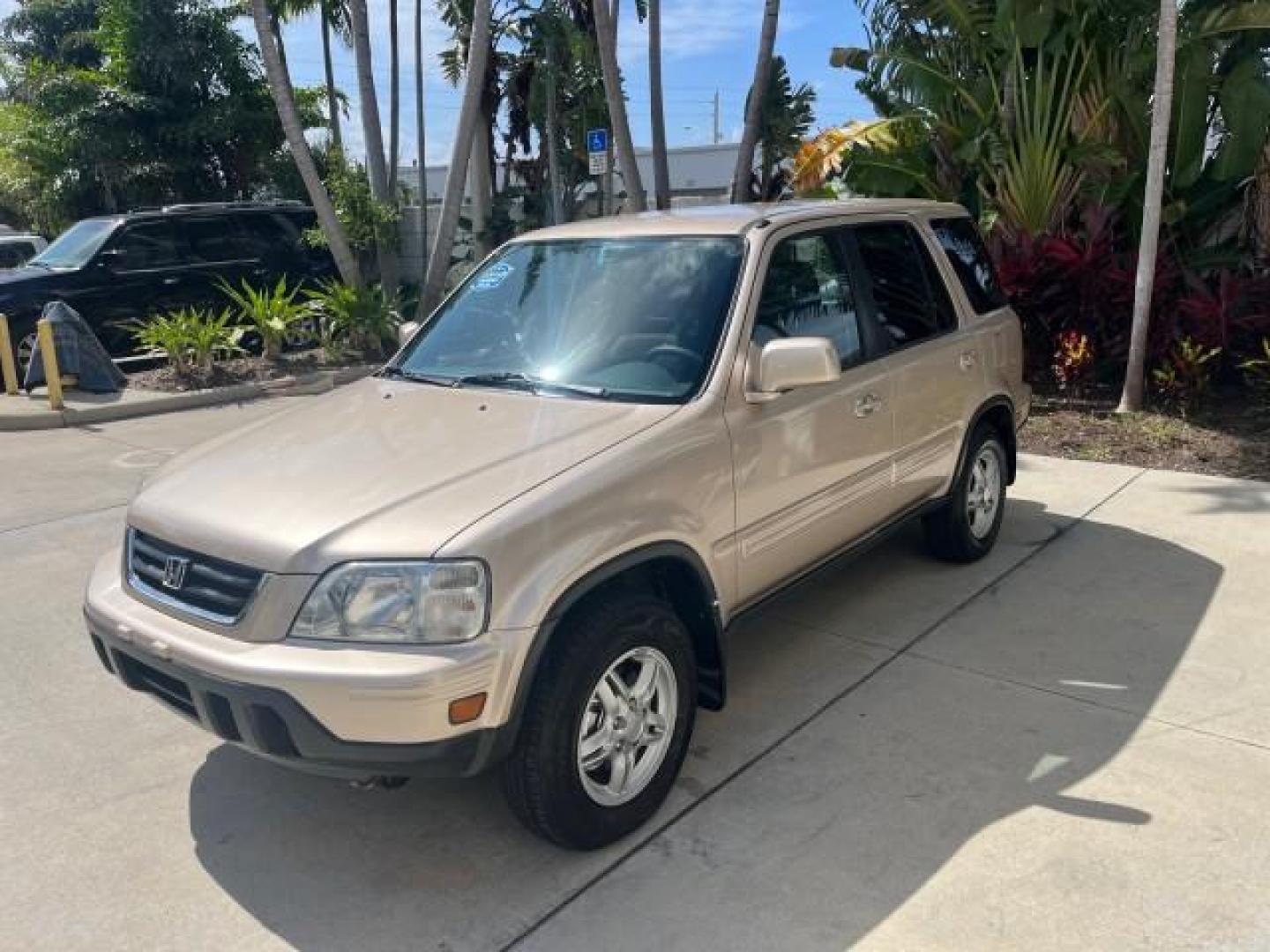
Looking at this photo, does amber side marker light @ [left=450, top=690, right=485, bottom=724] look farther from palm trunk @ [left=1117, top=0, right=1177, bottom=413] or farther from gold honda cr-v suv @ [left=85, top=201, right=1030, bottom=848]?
palm trunk @ [left=1117, top=0, right=1177, bottom=413]

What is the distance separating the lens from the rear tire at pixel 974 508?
516 centimetres

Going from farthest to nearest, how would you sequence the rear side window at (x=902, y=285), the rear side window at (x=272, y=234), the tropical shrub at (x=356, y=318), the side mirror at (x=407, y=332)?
the rear side window at (x=272, y=234), the tropical shrub at (x=356, y=318), the side mirror at (x=407, y=332), the rear side window at (x=902, y=285)

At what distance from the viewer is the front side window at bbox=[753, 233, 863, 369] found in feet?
12.7

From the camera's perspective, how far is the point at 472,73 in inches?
476

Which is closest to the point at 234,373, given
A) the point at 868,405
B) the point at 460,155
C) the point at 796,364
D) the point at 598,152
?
the point at 460,155

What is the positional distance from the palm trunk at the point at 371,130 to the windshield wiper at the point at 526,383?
11005 millimetres

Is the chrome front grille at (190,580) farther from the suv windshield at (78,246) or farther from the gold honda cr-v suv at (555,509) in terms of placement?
the suv windshield at (78,246)

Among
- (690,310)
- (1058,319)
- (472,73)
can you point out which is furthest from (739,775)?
(472,73)

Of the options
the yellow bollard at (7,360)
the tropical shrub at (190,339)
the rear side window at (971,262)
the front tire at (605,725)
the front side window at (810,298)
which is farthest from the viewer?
the tropical shrub at (190,339)

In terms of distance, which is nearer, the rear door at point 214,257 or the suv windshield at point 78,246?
the suv windshield at point 78,246

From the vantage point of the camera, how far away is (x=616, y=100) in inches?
515

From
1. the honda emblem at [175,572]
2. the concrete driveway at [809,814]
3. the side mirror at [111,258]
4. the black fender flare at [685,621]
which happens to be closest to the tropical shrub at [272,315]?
the side mirror at [111,258]

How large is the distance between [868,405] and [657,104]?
1220 cm

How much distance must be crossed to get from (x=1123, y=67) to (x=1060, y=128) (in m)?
0.71
